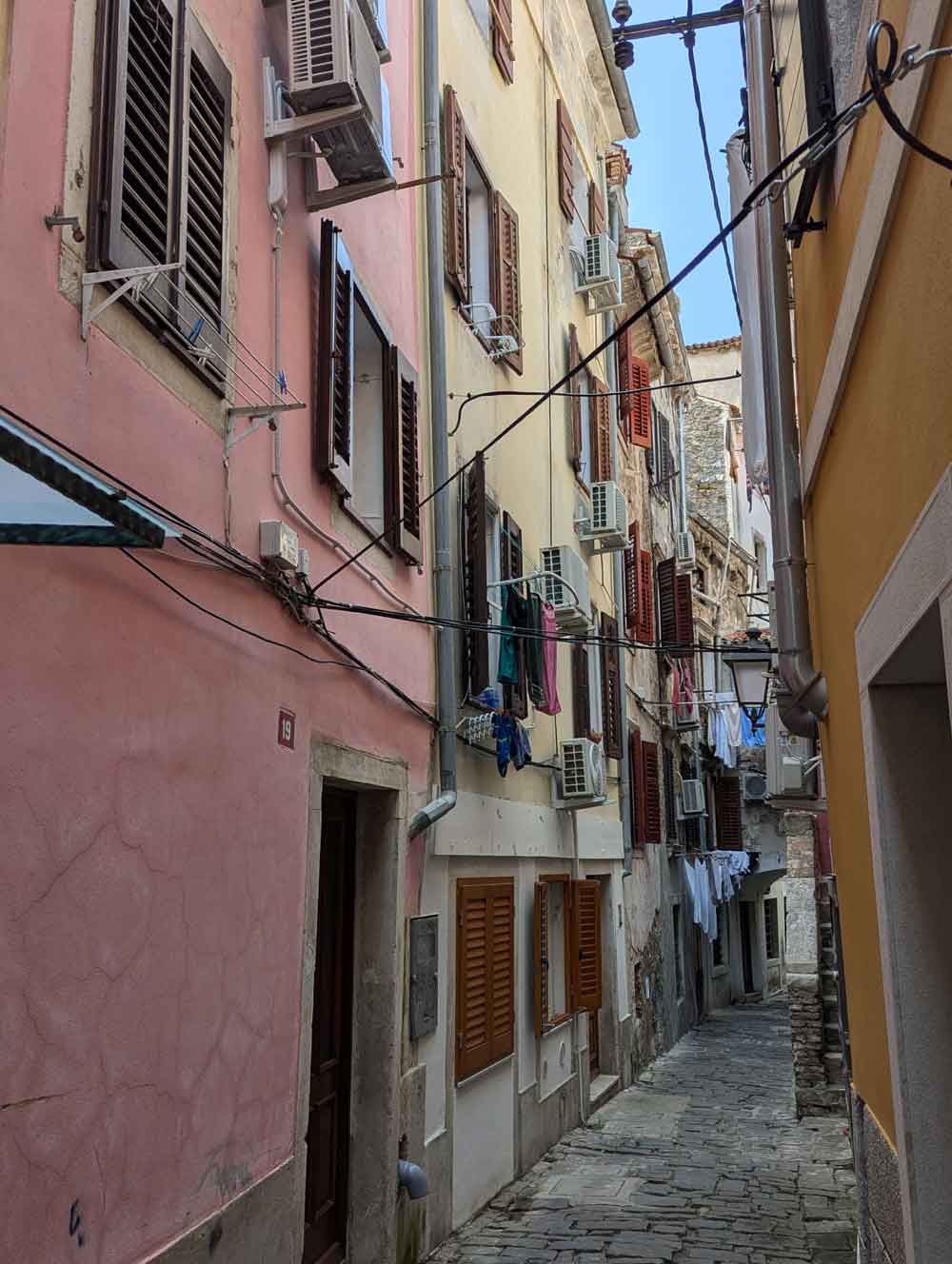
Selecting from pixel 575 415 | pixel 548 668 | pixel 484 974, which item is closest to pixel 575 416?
pixel 575 415

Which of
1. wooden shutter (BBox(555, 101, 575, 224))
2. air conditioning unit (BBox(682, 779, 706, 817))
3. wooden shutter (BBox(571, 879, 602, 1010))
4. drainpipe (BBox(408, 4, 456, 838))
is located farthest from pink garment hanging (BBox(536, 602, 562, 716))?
air conditioning unit (BBox(682, 779, 706, 817))

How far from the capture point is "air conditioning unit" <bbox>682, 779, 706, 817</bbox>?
2034 centimetres

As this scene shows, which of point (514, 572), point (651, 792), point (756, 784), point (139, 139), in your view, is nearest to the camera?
point (139, 139)

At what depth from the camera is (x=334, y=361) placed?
Result: 608 centimetres

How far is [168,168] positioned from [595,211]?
1169cm

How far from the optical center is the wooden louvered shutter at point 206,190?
4598 millimetres

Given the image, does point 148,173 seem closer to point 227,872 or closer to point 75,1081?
point 227,872

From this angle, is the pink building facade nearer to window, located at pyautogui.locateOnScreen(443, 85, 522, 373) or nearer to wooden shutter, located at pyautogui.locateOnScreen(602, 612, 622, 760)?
window, located at pyautogui.locateOnScreen(443, 85, 522, 373)

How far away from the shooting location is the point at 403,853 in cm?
688

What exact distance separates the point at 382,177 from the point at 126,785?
3615 millimetres

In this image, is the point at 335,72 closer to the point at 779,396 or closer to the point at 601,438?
the point at 779,396

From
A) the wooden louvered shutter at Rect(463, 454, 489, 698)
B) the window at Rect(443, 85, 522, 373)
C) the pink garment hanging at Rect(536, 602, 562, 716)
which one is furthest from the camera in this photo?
the pink garment hanging at Rect(536, 602, 562, 716)

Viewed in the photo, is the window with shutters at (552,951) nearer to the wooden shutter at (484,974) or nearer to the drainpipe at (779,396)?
the wooden shutter at (484,974)

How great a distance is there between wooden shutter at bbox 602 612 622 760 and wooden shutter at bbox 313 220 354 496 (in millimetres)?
8161
